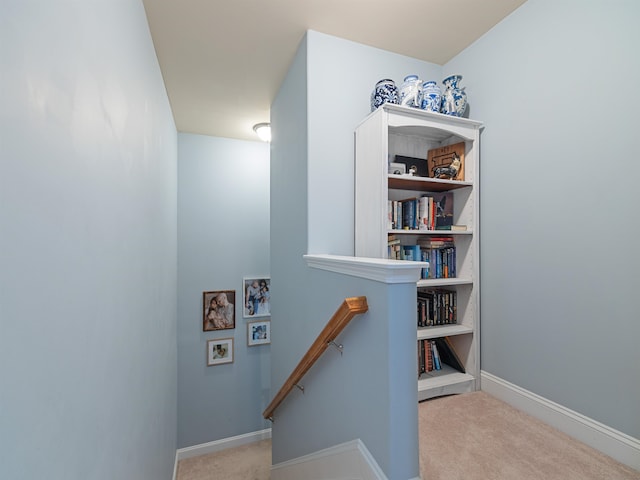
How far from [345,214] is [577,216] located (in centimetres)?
119

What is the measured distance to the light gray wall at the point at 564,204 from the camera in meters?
1.27

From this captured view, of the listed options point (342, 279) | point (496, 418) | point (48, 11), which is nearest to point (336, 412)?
point (342, 279)

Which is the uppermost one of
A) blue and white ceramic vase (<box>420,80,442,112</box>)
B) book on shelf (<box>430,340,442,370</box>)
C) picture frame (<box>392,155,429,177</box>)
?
blue and white ceramic vase (<box>420,80,442,112</box>)

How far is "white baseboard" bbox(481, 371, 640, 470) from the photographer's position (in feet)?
4.06

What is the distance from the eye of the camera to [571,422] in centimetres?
142

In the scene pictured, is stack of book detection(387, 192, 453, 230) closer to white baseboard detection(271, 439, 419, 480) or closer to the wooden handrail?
the wooden handrail

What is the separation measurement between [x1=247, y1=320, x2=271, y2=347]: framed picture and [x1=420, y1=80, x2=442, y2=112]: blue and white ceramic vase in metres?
3.03

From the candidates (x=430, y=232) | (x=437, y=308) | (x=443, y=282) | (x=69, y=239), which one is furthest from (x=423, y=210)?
(x=69, y=239)

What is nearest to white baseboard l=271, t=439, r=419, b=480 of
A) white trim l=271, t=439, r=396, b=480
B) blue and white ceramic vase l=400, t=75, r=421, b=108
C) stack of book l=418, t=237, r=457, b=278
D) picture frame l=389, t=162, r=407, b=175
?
white trim l=271, t=439, r=396, b=480

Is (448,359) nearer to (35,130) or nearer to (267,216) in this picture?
(35,130)

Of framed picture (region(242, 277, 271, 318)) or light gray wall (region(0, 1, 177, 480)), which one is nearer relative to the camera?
light gray wall (region(0, 1, 177, 480))

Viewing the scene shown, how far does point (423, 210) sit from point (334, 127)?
31.3 inches

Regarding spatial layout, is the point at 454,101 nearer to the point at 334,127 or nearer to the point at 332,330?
the point at 334,127

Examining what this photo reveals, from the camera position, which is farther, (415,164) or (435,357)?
(415,164)
